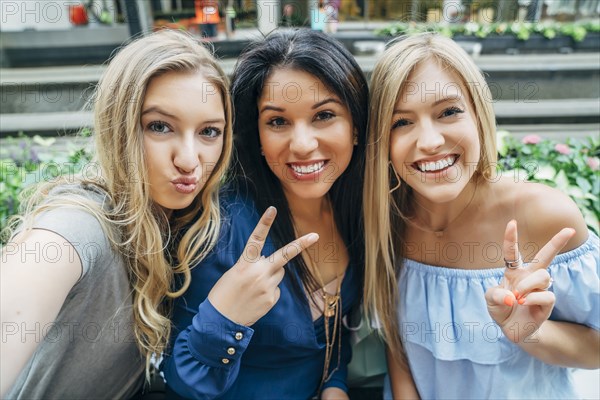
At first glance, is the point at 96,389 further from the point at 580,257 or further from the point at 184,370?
the point at 580,257

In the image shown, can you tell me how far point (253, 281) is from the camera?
4.37 ft

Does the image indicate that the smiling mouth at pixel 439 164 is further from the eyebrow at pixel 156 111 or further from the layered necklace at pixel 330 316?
the eyebrow at pixel 156 111

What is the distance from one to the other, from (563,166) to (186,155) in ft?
6.32

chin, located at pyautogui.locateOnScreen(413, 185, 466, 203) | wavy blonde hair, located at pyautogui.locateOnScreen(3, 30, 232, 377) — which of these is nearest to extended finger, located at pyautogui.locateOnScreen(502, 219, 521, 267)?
chin, located at pyautogui.locateOnScreen(413, 185, 466, 203)

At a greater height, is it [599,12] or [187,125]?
[599,12]

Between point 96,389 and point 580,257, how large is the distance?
5.00 feet

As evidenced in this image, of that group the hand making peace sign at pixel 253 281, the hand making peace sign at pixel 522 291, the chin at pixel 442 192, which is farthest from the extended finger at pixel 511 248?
the hand making peace sign at pixel 253 281

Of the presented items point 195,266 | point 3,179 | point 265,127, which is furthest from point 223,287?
point 3,179

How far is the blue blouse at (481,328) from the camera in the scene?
142 centimetres

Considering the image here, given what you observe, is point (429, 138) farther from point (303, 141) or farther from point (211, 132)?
point (211, 132)

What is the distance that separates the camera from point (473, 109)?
4.73 feet

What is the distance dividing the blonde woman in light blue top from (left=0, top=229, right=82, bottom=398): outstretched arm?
944 millimetres

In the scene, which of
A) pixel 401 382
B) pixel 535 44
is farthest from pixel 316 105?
pixel 535 44

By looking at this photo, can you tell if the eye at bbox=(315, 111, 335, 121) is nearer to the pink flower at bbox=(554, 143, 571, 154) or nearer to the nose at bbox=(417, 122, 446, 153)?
the nose at bbox=(417, 122, 446, 153)
